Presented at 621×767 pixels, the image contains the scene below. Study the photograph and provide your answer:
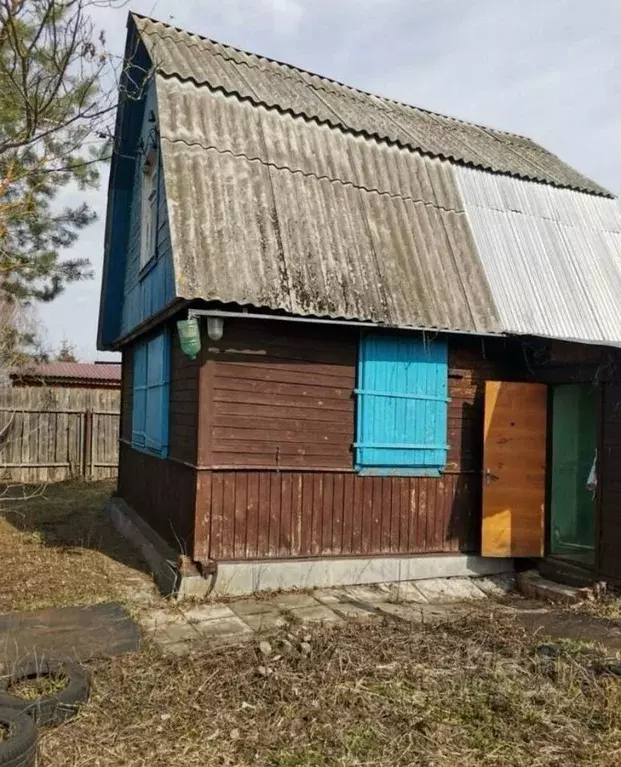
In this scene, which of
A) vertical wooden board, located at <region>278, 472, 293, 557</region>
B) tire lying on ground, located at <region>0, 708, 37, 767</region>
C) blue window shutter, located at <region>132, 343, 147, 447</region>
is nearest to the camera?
tire lying on ground, located at <region>0, 708, 37, 767</region>

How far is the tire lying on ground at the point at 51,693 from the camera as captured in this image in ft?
12.8

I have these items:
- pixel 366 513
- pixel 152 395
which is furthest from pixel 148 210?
pixel 366 513

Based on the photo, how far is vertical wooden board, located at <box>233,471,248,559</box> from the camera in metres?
6.98

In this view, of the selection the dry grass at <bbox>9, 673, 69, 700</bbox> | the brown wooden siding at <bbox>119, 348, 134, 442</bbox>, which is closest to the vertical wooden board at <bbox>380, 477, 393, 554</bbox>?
the dry grass at <bbox>9, 673, 69, 700</bbox>

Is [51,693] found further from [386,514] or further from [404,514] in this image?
[404,514]

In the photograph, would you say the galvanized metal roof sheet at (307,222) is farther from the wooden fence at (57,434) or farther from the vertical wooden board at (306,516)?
the wooden fence at (57,434)

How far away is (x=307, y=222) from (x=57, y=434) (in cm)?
1091

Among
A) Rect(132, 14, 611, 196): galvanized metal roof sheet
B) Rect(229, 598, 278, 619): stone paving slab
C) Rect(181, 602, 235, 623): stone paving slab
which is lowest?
Rect(229, 598, 278, 619): stone paving slab

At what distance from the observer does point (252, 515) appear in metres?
7.05

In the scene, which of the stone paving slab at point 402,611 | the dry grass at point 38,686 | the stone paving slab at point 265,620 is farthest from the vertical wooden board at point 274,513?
the dry grass at point 38,686

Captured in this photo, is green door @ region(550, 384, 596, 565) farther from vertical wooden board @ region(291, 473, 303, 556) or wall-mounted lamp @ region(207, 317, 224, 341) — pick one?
wall-mounted lamp @ region(207, 317, 224, 341)

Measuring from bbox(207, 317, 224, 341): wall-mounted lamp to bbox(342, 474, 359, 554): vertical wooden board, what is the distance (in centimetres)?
216

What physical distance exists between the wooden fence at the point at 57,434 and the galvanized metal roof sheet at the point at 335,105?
377 inches

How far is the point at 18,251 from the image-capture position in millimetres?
12617
